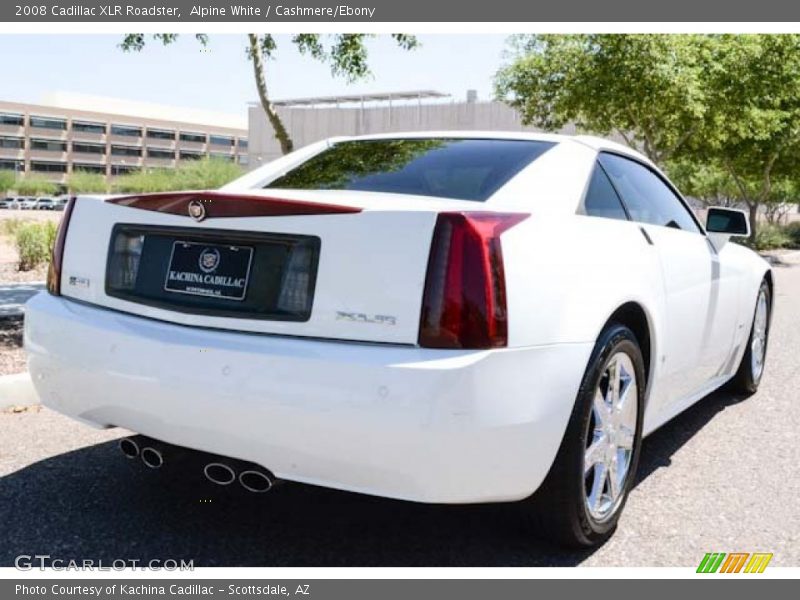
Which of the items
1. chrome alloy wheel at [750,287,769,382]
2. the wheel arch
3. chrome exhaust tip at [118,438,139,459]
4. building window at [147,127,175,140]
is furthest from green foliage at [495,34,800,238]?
building window at [147,127,175,140]

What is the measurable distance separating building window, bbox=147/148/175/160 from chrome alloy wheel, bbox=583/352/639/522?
14003 centimetres

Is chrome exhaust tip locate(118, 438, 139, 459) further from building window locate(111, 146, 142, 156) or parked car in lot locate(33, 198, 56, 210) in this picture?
building window locate(111, 146, 142, 156)

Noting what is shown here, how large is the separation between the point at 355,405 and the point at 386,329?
10.1 inches

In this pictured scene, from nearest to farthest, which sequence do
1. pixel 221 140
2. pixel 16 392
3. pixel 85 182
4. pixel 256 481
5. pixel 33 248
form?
pixel 256 481 < pixel 16 392 < pixel 33 248 < pixel 85 182 < pixel 221 140

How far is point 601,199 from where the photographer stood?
12.2ft

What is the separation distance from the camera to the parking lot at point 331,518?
3209 millimetres

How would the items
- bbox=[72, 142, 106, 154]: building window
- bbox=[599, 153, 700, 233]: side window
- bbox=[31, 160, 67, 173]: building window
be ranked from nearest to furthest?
1. bbox=[599, 153, 700, 233]: side window
2. bbox=[31, 160, 67, 173]: building window
3. bbox=[72, 142, 106, 154]: building window

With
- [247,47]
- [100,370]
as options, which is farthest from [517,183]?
[247,47]

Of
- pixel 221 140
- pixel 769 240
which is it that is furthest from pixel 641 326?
pixel 221 140

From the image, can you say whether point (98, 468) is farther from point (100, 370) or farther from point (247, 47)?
point (247, 47)

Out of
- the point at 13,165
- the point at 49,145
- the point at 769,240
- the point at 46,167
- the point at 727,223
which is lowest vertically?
the point at 46,167

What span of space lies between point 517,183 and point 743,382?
337 cm

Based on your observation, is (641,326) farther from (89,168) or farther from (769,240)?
(89,168)

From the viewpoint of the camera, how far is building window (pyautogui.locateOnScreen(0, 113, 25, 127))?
122 meters
